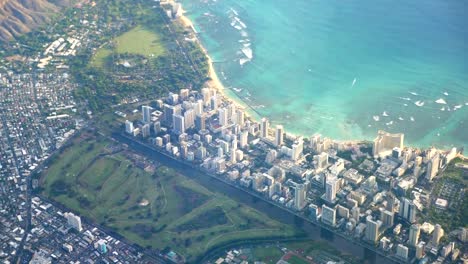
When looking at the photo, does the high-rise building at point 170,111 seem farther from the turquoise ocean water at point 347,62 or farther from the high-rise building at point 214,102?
the turquoise ocean water at point 347,62

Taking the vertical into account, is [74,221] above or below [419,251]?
below

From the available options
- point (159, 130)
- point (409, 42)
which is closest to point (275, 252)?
point (159, 130)

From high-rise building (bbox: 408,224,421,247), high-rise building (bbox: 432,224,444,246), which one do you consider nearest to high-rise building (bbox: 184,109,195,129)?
high-rise building (bbox: 408,224,421,247)

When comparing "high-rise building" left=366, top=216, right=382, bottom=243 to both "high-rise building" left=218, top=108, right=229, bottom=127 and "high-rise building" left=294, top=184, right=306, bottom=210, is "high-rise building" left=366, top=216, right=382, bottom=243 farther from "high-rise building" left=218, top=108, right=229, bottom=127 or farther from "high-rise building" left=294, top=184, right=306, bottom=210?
"high-rise building" left=218, top=108, right=229, bottom=127

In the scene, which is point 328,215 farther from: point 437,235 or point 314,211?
point 437,235

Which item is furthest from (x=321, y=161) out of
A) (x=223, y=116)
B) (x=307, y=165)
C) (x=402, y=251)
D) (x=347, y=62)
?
(x=347, y=62)
